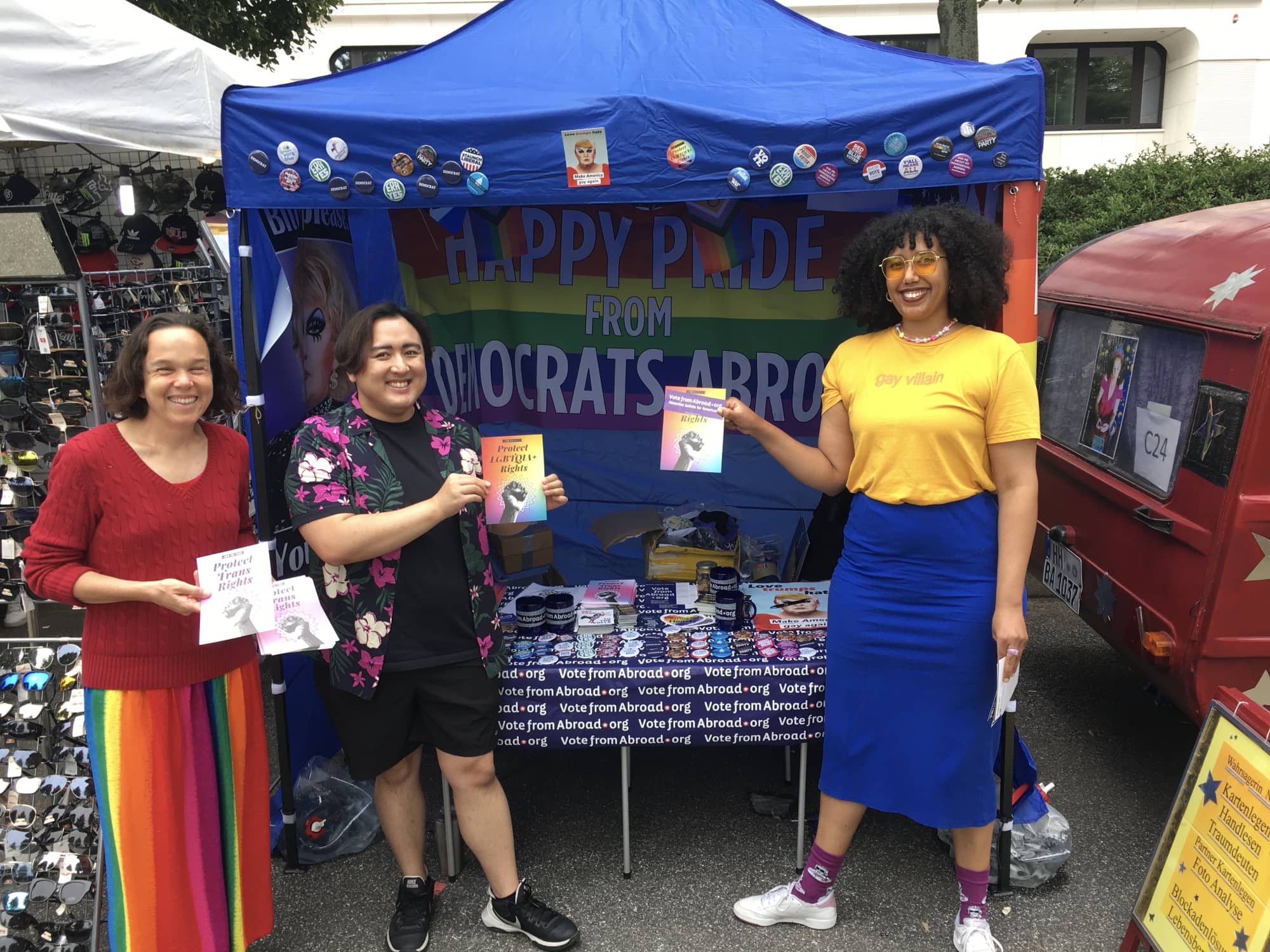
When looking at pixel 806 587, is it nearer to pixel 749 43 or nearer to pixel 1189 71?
pixel 749 43

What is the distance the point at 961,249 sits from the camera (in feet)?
7.77

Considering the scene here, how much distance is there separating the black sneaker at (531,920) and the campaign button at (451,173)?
2.12m

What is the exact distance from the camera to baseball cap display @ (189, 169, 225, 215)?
6754 millimetres

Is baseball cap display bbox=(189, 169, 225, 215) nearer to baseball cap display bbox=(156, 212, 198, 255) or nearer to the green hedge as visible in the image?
baseball cap display bbox=(156, 212, 198, 255)

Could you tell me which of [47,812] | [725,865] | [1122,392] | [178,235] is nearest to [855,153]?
[1122,392]

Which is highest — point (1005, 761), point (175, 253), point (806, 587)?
point (175, 253)

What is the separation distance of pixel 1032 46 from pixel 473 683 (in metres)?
16.1

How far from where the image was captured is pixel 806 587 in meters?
3.52

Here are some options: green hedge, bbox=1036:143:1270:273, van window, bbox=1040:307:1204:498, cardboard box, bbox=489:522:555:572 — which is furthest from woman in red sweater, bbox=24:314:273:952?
green hedge, bbox=1036:143:1270:273

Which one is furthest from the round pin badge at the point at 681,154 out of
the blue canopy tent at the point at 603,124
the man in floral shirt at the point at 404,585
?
the man in floral shirt at the point at 404,585

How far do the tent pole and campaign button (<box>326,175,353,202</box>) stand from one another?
1.11 feet

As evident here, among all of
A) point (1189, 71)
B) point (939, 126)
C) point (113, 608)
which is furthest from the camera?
point (1189, 71)

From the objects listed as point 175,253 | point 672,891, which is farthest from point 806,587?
point 175,253

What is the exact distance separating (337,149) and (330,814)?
7.41 ft
